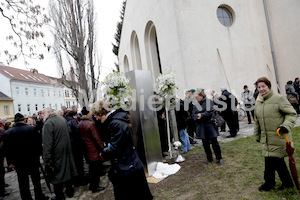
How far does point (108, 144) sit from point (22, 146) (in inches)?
107

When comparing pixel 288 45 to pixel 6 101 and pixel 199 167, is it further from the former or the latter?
pixel 6 101

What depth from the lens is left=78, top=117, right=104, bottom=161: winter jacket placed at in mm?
4504

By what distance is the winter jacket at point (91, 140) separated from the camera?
4504mm

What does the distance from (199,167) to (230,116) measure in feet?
10.9

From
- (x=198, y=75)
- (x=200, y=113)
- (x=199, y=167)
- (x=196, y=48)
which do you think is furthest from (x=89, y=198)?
(x=196, y=48)

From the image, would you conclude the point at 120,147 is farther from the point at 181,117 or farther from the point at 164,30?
the point at 164,30

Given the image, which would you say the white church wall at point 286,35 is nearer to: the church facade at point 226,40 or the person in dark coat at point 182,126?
the church facade at point 226,40

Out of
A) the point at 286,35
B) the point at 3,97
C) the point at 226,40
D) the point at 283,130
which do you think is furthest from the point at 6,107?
the point at 283,130

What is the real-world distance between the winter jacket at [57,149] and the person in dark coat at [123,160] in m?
1.90

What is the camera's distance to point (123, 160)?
266 centimetres

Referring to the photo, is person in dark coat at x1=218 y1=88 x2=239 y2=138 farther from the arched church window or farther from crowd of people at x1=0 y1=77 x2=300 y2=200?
the arched church window

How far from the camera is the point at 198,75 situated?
Answer: 11.5 metres

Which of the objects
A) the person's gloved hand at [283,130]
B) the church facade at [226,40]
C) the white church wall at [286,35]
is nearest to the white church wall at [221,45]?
the church facade at [226,40]

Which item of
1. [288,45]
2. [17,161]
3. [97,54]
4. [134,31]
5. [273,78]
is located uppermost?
[134,31]
